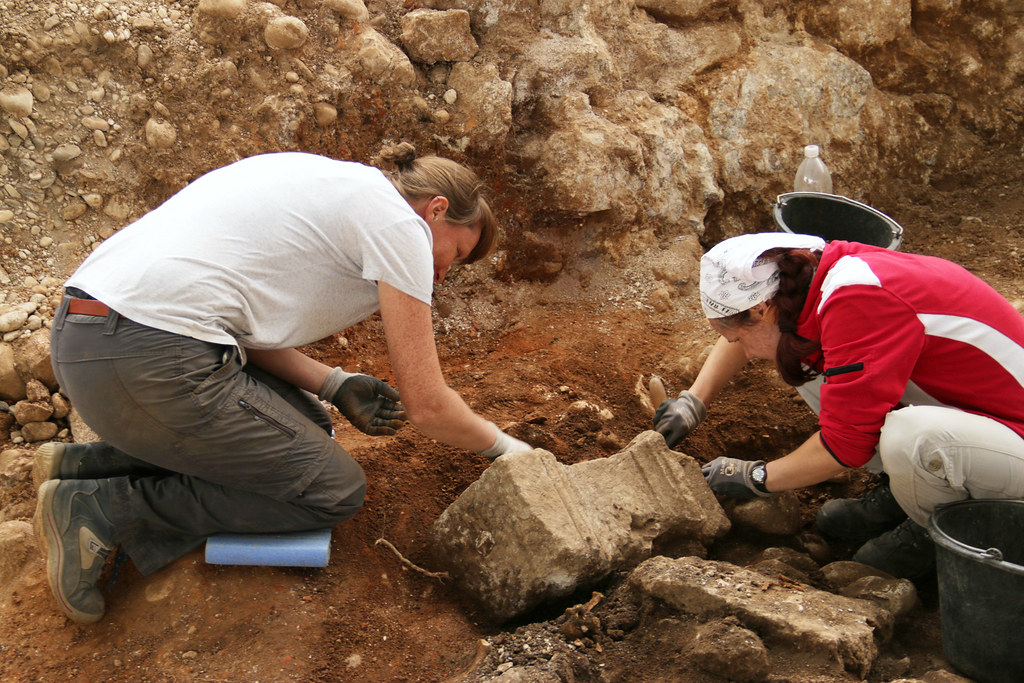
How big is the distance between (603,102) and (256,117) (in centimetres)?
166

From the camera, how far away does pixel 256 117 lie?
3.31 meters

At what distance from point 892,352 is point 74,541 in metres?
2.12

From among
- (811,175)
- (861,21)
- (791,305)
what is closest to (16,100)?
(791,305)

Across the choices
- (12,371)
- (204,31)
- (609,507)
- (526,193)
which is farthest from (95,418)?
(526,193)

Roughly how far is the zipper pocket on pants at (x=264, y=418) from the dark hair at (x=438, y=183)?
2.23 ft

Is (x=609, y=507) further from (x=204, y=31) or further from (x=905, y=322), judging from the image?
(x=204, y=31)

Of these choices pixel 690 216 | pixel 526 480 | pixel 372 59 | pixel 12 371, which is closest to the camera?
pixel 526 480

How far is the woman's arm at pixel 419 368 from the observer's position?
1994 millimetres

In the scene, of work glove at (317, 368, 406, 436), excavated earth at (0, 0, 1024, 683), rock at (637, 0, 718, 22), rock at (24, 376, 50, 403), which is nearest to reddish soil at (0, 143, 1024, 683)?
excavated earth at (0, 0, 1024, 683)

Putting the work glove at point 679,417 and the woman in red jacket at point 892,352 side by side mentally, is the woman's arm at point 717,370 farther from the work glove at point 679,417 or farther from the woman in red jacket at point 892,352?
the woman in red jacket at point 892,352

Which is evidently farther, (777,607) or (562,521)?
(562,521)

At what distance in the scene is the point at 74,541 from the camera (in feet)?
6.86

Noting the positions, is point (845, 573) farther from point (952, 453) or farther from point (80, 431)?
point (80, 431)

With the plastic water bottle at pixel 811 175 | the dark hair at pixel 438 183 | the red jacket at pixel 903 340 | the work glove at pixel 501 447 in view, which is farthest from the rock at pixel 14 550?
the plastic water bottle at pixel 811 175
